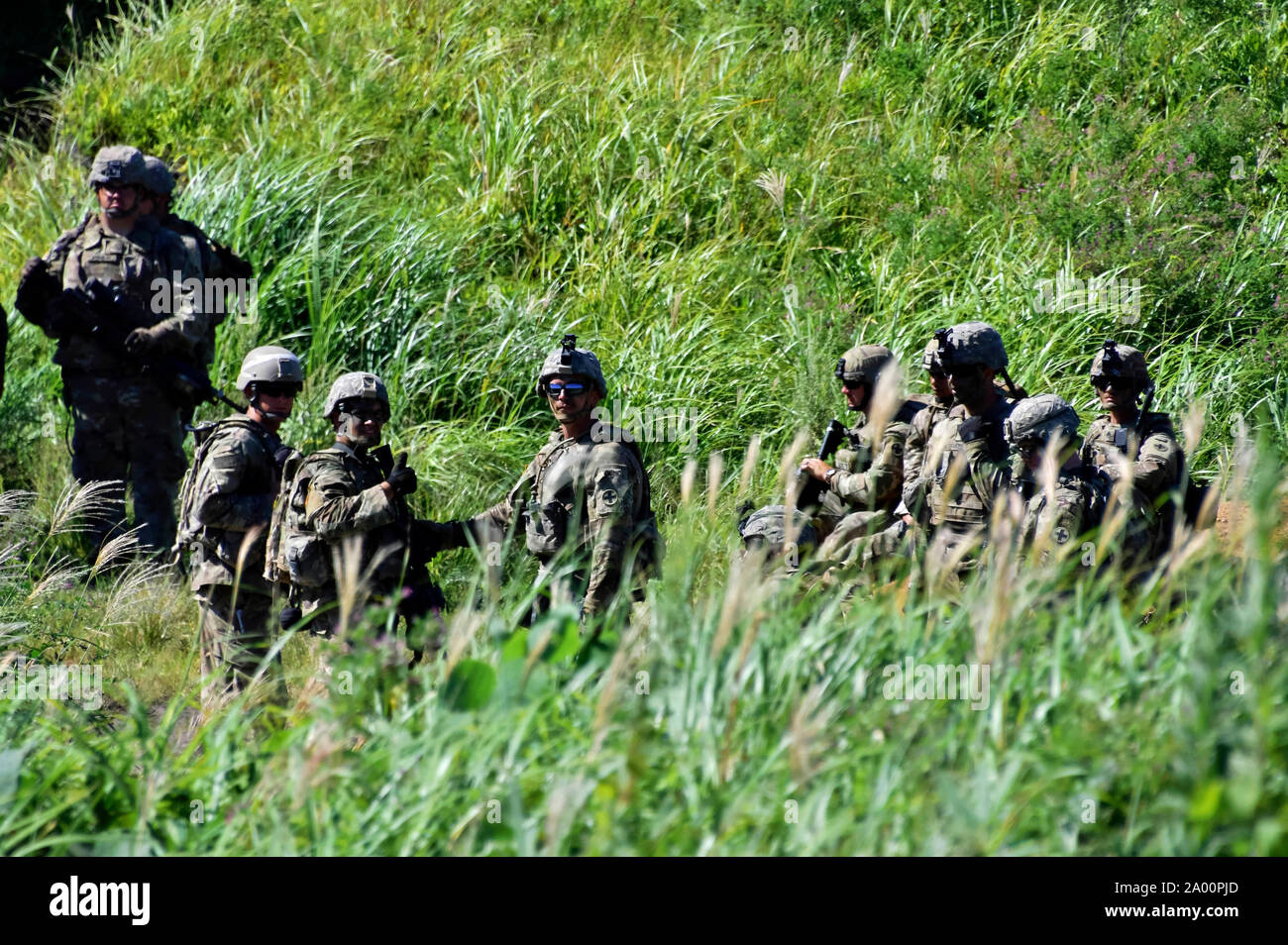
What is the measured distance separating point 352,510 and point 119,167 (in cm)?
Answer: 338

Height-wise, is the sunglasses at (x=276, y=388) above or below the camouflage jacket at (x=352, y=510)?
above

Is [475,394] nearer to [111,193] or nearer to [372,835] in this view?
[111,193]

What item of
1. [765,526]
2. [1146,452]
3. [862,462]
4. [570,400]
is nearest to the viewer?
[570,400]

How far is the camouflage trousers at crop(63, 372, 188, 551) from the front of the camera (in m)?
7.89

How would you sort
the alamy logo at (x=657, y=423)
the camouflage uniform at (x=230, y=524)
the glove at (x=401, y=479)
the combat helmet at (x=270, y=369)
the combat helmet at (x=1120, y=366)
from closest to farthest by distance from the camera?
the glove at (x=401, y=479) < the camouflage uniform at (x=230, y=524) < the combat helmet at (x=270, y=369) < the combat helmet at (x=1120, y=366) < the alamy logo at (x=657, y=423)

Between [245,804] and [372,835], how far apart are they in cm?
49

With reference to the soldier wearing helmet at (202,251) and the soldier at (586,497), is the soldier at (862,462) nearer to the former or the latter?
the soldier at (586,497)

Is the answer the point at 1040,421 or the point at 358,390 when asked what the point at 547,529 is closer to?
the point at 358,390

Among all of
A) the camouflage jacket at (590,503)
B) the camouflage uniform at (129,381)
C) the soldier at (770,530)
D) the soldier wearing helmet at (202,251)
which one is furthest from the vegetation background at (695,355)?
the soldier wearing helmet at (202,251)

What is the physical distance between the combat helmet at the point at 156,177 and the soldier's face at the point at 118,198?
9 cm

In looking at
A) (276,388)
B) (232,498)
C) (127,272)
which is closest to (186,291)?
(127,272)

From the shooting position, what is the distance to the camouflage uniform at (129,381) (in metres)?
7.88

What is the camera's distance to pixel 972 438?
616cm
